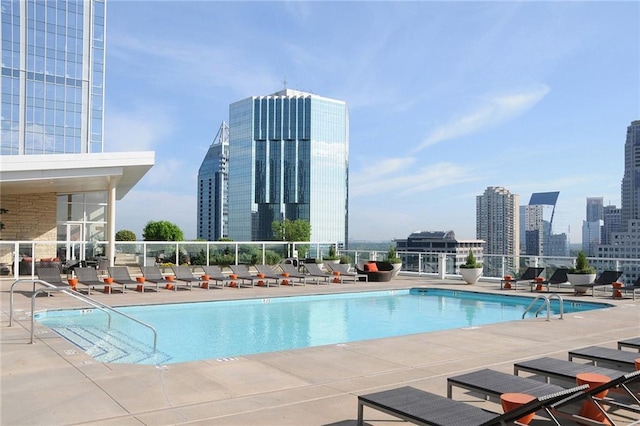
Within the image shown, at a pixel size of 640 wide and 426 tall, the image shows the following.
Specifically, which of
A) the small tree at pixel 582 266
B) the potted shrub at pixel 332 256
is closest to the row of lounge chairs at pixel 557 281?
the small tree at pixel 582 266

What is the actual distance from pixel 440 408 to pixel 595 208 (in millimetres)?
57379

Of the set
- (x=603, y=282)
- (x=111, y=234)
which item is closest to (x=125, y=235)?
(x=111, y=234)

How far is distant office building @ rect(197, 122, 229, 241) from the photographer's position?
138 m

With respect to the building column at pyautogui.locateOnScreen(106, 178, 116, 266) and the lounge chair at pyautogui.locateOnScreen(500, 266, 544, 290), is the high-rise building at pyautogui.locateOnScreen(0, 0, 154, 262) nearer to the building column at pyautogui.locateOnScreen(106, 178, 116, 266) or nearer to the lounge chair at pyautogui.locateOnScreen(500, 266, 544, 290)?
the building column at pyautogui.locateOnScreen(106, 178, 116, 266)

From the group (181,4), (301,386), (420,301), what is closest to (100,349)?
(301,386)

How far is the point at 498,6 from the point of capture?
14016 mm

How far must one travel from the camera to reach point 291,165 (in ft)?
367

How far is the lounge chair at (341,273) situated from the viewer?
17969 millimetres

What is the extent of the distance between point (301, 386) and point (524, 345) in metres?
3.71

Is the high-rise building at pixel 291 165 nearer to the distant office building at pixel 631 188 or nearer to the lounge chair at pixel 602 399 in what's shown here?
the distant office building at pixel 631 188

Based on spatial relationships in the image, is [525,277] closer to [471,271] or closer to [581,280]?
[471,271]

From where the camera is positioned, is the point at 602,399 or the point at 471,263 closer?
the point at 602,399

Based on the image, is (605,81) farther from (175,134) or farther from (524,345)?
(175,134)

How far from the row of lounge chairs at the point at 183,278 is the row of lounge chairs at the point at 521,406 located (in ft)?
35.3
